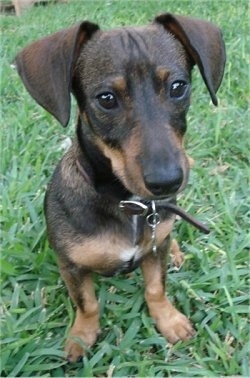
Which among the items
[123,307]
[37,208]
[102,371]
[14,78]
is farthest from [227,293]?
[14,78]

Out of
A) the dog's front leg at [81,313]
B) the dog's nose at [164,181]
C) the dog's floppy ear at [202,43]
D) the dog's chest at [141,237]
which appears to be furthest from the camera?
the dog's front leg at [81,313]

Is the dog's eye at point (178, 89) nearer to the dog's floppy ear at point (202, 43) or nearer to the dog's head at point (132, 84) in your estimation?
the dog's head at point (132, 84)

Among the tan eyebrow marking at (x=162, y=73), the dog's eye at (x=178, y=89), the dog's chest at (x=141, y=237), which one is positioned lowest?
the dog's chest at (x=141, y=237)

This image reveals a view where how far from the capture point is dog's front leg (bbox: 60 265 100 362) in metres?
2.79

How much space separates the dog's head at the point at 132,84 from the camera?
2.20 m

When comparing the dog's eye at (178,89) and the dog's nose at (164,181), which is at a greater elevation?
the dog's eye at (178,89)

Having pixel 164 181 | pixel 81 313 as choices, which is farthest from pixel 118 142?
pixel 81 313

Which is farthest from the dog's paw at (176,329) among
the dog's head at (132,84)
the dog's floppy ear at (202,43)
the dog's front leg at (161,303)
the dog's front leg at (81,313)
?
the dog's floppy ear at (202,43)

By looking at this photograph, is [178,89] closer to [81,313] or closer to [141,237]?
[141,237]

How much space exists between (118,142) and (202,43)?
1.73ft

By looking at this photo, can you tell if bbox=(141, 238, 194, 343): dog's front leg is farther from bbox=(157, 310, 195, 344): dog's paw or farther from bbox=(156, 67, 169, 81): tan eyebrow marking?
bbox=(156, 67, 169, 81): tan eyebrow marking

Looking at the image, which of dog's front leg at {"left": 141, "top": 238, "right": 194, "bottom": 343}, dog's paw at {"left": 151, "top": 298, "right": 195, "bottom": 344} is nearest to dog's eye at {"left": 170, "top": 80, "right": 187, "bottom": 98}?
dog's front leg at {"left": 141, "top": 238, "right": 194, "bottom": 343}

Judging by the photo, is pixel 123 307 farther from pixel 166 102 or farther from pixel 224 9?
pixel 224 9

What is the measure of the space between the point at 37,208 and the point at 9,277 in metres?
0.53
